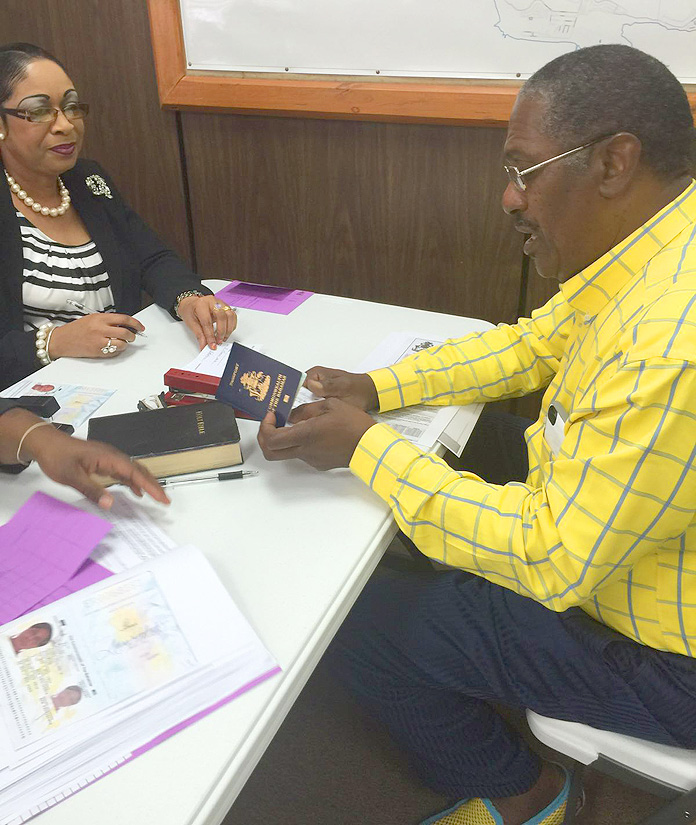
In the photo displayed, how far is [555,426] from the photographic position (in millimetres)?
1013

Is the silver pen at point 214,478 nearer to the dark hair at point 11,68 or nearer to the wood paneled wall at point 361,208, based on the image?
the dark hair at point 11,68

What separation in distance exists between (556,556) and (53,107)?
5.10ft

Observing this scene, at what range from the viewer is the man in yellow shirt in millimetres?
751

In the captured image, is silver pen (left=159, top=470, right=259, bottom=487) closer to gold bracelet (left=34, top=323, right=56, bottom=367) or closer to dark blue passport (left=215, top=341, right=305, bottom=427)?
dark blue passport (left=215, top=341, right=305, bottom=427)

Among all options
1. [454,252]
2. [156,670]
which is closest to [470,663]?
[156,670]

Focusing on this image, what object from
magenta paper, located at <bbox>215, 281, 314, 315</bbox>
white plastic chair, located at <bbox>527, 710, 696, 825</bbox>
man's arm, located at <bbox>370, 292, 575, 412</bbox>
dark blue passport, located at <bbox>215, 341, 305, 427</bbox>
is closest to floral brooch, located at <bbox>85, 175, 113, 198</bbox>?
magenta paper, located at <bbox>215, 281, 314, 315</bbox>

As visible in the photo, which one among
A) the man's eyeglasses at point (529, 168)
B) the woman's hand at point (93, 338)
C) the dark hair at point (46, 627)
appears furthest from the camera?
the woman's hand at point (93, 338)

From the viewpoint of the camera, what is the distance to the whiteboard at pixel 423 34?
1640mm

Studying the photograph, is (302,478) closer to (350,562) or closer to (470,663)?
(350,562)

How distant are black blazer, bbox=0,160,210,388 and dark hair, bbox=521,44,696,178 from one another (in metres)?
1.01

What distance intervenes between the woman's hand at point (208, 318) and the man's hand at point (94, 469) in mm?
517

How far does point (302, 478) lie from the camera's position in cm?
101

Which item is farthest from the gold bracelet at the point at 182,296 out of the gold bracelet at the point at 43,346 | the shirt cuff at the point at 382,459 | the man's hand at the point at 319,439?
the shirt cuff at the point at 382,459

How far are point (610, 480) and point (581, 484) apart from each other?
4 cm
